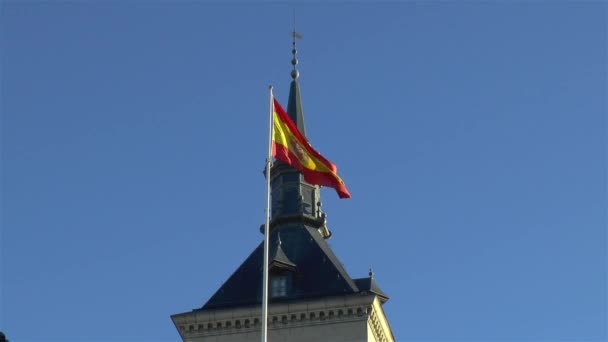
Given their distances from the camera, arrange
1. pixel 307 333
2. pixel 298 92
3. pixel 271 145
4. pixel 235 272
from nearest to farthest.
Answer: pixel 271 145 < pixel 307 333 < pixel 235 272 < pixel 298 92

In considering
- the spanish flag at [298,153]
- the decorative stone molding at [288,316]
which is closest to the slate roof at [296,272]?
the decorative stone molding at [288,316]

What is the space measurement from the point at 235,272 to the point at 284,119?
57.2 feet

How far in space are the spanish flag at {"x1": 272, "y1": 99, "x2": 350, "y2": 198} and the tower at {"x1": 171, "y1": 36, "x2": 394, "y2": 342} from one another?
12949mm

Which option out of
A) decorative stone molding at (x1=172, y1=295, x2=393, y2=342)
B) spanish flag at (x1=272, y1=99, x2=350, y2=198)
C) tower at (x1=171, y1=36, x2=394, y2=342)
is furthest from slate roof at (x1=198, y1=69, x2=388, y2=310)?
spanish flag at (x1=272, y1=99, x2=350, y2=198)

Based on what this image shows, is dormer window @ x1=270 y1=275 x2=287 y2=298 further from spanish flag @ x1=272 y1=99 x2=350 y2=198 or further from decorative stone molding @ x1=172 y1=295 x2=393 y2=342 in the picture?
spanish flag @ x1=272 y1=99 x2=350 y2=198

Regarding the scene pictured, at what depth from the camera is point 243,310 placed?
5141 cm

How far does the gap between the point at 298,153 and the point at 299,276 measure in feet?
51.0

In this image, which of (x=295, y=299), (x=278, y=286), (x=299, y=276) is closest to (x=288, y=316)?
(x=295, y=299)

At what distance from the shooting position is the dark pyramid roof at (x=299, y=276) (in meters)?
52.2

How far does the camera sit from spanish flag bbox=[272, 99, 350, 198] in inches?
1471

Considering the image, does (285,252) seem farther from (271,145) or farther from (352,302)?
(271,145)

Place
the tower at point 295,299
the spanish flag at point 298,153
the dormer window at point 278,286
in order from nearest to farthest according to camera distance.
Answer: the spanish flag at point 298,153
the tower at point 295,299
the dormer window at point 278,286

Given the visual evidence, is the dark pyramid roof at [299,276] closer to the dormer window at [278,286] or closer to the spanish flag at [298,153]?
the dormer window at [278,286]

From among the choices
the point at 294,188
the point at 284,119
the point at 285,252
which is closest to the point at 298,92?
the point at 294,188
